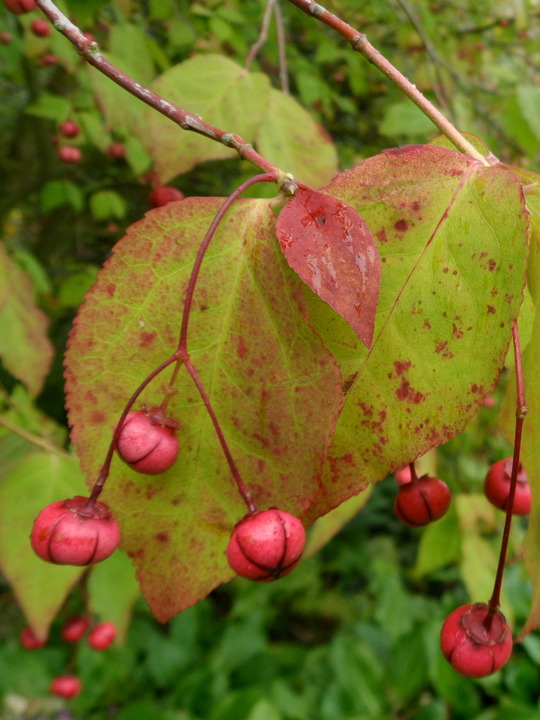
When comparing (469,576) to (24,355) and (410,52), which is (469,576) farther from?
(410,52)

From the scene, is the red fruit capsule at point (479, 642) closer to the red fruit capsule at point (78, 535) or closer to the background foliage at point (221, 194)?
the red fruit capsule at point (78, 535)

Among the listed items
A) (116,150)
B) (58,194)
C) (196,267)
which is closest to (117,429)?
(196,267)

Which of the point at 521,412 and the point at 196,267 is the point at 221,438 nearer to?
the point at 196,267

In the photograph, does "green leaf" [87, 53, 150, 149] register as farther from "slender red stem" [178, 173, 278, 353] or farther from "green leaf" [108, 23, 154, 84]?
"slender red stem" [178, 173, 278, 353]

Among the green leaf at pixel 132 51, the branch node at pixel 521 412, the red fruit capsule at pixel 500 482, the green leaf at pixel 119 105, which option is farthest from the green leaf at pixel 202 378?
the green leaf at pixel 132 51

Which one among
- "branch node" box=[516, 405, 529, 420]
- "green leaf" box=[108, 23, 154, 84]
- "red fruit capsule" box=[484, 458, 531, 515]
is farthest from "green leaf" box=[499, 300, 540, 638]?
"green leaf" box=[108, 23, 154, 84]
